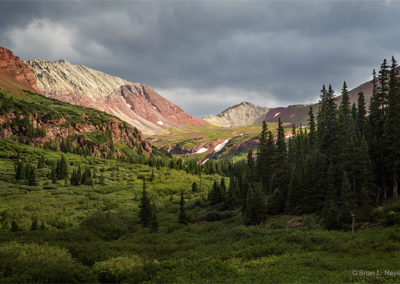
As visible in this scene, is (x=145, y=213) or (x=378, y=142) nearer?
(x=378, y=142)

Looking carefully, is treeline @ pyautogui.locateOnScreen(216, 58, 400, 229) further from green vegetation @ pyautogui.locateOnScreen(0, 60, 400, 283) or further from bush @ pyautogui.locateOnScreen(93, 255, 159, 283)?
bush @ pyautogui.locateOnScreen(93, 255, 159, 283)

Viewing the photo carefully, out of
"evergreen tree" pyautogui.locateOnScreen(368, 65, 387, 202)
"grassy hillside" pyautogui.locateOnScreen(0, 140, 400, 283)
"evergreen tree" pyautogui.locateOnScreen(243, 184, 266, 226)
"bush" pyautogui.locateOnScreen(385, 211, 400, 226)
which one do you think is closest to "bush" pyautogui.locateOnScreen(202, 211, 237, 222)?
"grassy hillside" pyautogui.locateOnScreen(0, 140, 400, 283)

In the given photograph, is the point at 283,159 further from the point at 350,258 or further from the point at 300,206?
the point at 350,258

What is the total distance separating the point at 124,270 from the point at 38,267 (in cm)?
731

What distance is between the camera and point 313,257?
23.0 meters

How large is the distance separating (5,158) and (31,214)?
110m

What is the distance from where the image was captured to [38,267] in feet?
73.4

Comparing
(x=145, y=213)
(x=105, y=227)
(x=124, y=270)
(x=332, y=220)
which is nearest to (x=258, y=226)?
(x=332, y=220)

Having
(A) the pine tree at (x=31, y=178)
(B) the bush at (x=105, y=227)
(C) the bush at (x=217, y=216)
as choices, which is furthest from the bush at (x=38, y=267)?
(A) the pine tree at (x=31, y=178)

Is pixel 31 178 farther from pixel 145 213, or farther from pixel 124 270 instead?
pixel 124 270

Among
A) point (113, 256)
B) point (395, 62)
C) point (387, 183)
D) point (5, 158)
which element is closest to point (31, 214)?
point (113, 256)

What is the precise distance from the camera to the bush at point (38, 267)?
20781mm

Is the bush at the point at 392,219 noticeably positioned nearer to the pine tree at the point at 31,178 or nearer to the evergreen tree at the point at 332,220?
the evergreen tree at the point at 332,220

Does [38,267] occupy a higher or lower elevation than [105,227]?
Result: higher
